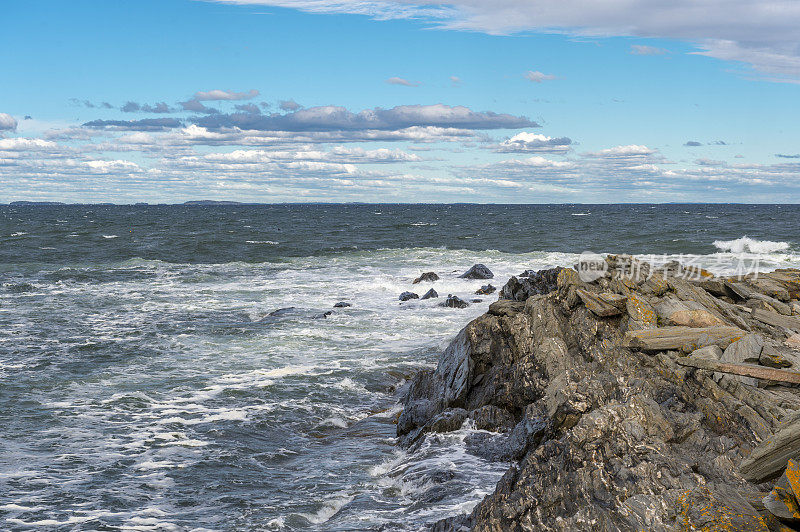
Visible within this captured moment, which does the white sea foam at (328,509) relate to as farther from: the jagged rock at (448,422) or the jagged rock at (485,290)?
the jagged rock at (485,290)

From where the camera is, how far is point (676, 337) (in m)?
9.88

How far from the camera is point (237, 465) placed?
11.2m

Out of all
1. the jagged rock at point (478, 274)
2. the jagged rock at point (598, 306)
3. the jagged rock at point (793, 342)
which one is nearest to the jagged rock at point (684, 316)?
the jagged rock at point (598, 306)

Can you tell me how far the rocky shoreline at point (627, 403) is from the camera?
5.89 meters

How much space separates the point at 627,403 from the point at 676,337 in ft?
10.5

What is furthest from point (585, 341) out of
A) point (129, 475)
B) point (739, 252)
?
point (739, 252)

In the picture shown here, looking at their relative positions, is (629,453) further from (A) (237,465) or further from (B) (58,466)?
(B) (58,466)

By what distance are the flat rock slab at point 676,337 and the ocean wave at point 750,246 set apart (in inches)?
1796

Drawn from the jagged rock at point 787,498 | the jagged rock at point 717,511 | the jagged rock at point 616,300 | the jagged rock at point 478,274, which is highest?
the jagged rock at point 616,300

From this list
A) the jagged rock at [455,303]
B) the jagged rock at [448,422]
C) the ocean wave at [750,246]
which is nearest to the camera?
the jagged rock at [448,422]

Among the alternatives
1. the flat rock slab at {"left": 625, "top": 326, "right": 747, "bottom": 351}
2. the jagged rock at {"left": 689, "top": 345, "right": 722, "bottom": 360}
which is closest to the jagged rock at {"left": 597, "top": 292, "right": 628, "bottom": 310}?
the flat rock slab at {"left": 625, "top": 326, "right": 747, "bottom": 351}

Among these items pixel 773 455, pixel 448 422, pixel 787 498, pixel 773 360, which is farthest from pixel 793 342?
pixel 787 498

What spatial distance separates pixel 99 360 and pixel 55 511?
32.7ft

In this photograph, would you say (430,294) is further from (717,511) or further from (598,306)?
(717,511)
